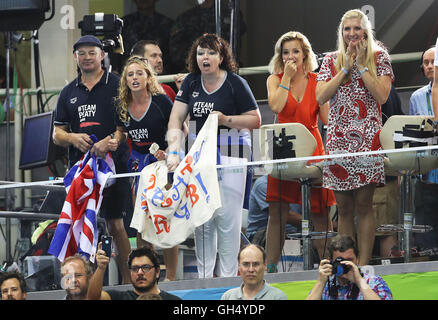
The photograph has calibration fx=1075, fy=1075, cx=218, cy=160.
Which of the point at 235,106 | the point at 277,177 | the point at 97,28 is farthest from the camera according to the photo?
the point at 97,28

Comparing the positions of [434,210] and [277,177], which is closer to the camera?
[434,210]

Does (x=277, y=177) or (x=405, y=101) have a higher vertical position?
(x=405, y=101)

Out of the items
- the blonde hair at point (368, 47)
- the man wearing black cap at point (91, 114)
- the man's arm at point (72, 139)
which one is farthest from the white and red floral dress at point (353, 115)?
the man's arm at point (72, 139)

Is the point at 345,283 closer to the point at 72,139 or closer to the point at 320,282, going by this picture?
the point at 320,282

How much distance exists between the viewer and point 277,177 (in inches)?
264

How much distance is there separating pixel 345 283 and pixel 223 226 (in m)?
0.99

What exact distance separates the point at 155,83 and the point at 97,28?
4.66 feet

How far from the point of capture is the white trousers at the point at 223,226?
22.0 ft

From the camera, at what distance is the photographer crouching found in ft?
19.8

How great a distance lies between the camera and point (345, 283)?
6070mm

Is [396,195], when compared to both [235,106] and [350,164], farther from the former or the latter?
[235,106]

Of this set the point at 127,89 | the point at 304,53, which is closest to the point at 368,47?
the point at 304,53
